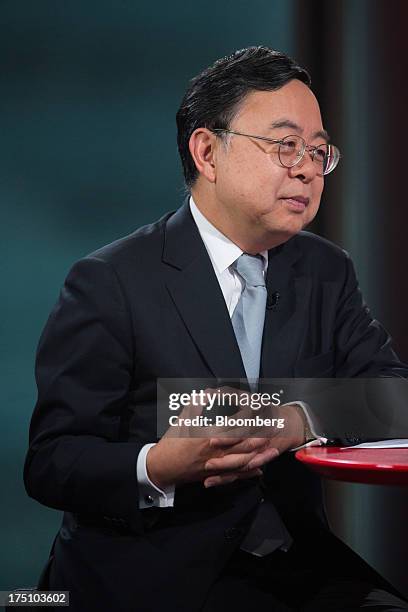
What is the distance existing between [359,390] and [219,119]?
1.80ft

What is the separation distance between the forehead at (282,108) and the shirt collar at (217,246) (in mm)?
186

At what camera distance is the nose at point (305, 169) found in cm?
159

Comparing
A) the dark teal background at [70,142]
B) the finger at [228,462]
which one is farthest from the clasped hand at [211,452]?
the dark teal background at [70,142]

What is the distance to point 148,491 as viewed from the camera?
144cm

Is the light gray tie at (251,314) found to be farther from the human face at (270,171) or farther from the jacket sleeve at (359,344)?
the jacket sleeve at (359,344)

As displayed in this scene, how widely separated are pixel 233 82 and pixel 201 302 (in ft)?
1.27

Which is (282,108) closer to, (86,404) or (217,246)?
(217,246)

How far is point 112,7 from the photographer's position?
2.14m

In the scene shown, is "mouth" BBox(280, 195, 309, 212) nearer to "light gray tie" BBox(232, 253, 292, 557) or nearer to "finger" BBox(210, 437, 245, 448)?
"light gray tie" BBox(232, 253, 292, 557)

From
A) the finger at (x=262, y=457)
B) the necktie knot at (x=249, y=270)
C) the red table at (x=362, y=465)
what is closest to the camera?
the red table at (x=362, y=465)

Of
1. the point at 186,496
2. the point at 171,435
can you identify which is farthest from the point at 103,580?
the point at 171,435

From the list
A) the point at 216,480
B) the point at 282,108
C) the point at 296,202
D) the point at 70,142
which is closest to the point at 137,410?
the point at 216,480

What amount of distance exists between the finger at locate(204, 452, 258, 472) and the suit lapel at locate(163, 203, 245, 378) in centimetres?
24

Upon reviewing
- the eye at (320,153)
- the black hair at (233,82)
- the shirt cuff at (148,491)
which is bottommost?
the shirt cuff at (148,491)
